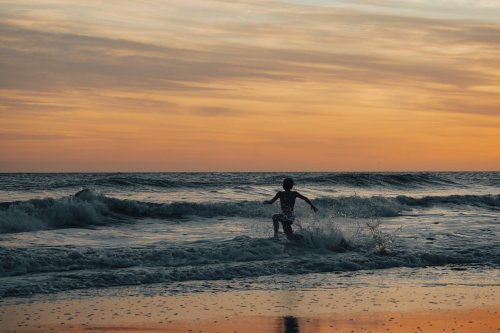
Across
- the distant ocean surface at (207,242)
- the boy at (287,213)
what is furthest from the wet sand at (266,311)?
the boy at (287,213)

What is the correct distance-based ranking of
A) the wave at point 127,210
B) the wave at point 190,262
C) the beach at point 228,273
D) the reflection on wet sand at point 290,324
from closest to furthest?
1. the reflection on wet sand at point 290,324
2. the beach at point 228,273
3. the wave at point 190,262
4. the wave at point 127,210

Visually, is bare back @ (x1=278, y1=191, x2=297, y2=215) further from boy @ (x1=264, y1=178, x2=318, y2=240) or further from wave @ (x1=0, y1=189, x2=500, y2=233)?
wave @ (x1=0, y1=189, x2=500, y2=233)

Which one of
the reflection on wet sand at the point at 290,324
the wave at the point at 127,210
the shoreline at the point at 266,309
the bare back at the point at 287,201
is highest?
the bare back at the point at 287,201

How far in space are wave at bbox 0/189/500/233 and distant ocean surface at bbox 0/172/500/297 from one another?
1.9 inches

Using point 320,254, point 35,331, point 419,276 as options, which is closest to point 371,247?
point 320,254

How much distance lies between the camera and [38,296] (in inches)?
476

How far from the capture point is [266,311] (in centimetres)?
1097

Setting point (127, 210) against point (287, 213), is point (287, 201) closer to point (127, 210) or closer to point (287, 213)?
point (287, 213)

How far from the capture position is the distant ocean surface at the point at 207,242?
14.4 metres

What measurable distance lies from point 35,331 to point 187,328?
6.67 feet

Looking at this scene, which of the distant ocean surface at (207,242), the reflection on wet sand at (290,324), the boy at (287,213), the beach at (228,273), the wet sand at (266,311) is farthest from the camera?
the boy at (287,213)

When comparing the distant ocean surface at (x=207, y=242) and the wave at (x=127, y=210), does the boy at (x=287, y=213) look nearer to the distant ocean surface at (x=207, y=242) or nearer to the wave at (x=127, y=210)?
the distant ocean surface at (x=207, y=242)

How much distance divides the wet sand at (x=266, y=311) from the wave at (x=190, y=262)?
1.08 meters

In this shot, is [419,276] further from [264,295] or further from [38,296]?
[38,296]
